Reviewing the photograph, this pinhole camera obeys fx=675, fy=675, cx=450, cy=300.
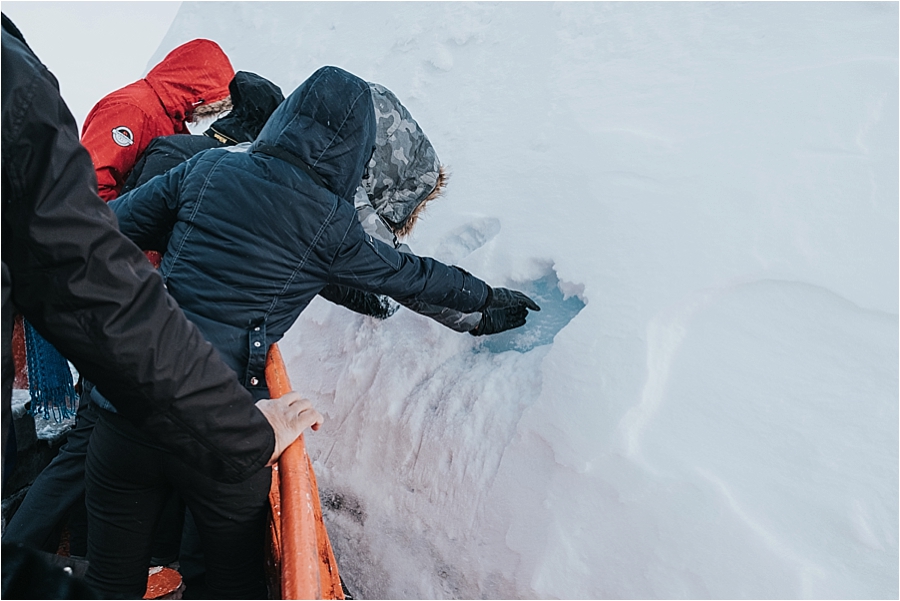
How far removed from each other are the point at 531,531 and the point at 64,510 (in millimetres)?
1282

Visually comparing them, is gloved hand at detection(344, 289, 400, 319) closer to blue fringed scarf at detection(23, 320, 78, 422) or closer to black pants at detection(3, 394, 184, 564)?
black pants at detection(3, 394, 184, 564)

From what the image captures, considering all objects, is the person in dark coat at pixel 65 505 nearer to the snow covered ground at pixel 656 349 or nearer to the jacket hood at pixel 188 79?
the snow covered ground at pixel 656 349

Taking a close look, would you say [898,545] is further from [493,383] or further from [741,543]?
[493,383]

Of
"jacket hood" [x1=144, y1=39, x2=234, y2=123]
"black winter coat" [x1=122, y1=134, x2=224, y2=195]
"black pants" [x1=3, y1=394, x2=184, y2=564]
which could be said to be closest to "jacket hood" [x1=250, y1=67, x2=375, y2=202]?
"black winter coat" [x1=122, y1=134, x2=224, y2=195]

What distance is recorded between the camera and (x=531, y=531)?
69.2 inches

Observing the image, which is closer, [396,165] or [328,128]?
[328,128]

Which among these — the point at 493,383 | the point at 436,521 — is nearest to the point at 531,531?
the point at 436,521

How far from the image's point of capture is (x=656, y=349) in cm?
182

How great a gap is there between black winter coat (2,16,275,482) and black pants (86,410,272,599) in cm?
33

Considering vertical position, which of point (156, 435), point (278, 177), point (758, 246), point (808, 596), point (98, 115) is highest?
point (758, 246)

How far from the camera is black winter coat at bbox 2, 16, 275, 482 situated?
2.87 feet

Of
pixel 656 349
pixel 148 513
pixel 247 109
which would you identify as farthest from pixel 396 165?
pixel 148 513

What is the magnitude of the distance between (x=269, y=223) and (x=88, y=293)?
68 cm

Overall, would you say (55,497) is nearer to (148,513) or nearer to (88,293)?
(148,513)
